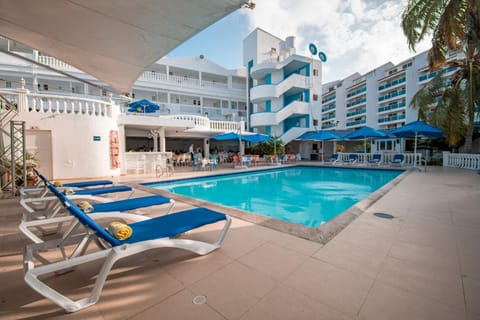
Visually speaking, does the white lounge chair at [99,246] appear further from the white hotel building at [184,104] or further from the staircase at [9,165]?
the white hotel building at [184,104]

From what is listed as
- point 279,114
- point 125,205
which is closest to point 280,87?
point 279,114

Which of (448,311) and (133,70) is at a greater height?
(133,70)

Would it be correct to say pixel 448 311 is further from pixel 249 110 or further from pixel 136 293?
Answer: pixel 249 110

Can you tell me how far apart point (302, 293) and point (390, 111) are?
36.8 meters

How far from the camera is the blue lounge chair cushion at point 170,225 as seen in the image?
213cm

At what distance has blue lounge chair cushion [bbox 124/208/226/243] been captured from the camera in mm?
2133

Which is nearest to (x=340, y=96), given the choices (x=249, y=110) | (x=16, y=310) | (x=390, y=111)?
(x=390, y=111)

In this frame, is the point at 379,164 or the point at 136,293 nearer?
the point at 136,293

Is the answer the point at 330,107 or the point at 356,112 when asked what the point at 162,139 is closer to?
the point at 356,112

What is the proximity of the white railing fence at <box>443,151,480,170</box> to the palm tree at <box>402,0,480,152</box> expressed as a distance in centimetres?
59

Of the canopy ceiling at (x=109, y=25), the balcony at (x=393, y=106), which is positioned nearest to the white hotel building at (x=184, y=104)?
the balcony at (x=393, y=106)

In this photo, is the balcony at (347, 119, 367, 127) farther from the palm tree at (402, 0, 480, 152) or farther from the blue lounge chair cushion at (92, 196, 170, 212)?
the blue lounge chair cushion at (92, 196, 170, 212)

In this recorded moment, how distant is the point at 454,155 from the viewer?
1249 cm

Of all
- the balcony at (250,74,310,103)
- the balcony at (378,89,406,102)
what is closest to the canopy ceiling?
the balcony at (250,74,310,103)
